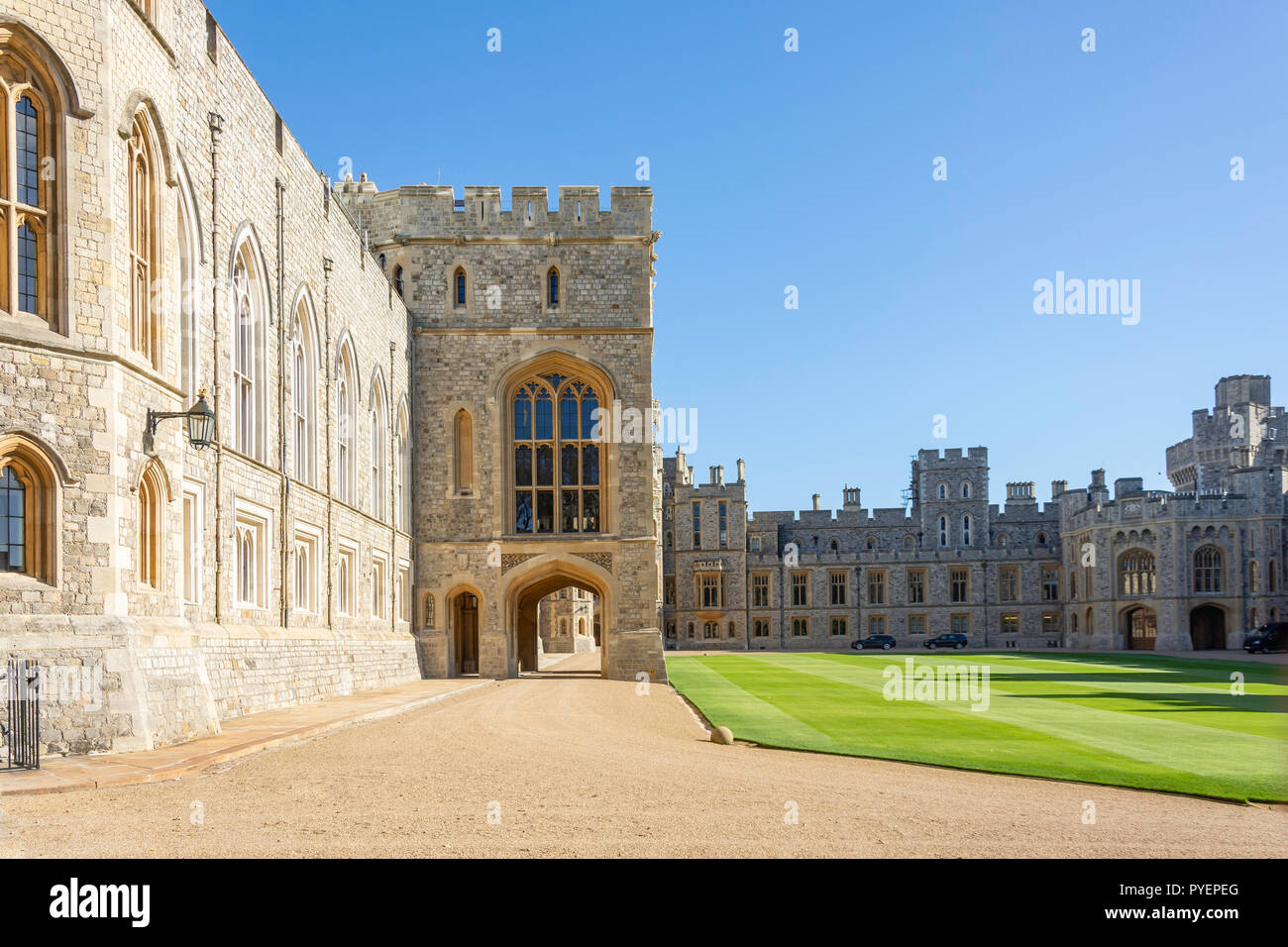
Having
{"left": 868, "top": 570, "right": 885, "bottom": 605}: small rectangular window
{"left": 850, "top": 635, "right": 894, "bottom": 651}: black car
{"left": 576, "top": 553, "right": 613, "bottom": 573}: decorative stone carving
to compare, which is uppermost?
{"left": 576, "top": 553, "right": 613, "bottom": 573}: decorative stone carving

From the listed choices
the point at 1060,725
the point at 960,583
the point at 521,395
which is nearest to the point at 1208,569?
the point at 960,583

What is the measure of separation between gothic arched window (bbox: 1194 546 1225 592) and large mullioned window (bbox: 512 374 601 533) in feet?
123

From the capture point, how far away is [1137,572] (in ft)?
189

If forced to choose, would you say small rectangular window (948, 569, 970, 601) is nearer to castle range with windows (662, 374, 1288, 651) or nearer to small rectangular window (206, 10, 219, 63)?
castle range with windows (662, 374, 1288, 651)

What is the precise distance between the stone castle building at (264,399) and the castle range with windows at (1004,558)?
1203 inches

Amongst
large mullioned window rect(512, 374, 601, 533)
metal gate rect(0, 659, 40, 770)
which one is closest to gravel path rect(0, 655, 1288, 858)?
metal gate rect(0, 659, 40, 770)

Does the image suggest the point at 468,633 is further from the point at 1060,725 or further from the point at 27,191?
the point at 27,191

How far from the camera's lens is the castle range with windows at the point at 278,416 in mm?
11664

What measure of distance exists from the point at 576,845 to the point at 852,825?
193cm

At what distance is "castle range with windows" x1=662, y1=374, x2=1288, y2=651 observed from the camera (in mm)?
55812

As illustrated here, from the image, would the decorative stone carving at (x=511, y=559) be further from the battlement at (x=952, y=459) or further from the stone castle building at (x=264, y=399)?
the battlement at (x=952, y=459)

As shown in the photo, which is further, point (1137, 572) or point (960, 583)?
point (960, 583)

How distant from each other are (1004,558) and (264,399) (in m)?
54.7
